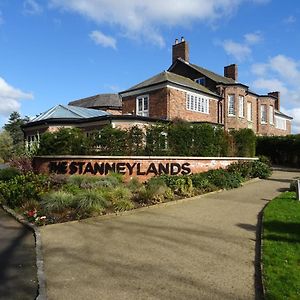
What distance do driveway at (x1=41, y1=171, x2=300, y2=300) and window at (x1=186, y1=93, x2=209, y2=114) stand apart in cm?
2202

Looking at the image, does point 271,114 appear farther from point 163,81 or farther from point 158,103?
point 163,81

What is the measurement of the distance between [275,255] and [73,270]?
3.62m

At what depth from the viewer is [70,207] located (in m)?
10.9

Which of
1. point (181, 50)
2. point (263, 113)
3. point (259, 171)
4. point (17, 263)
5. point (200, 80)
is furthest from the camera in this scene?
point (263, 113)

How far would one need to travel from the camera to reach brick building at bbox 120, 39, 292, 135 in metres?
31.0

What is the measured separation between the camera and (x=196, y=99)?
33.5m

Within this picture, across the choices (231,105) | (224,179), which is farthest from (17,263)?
(231,105)

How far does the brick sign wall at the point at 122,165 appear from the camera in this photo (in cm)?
1664

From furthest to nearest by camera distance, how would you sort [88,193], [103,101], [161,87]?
[103,101] < [161,87] < [88,193]

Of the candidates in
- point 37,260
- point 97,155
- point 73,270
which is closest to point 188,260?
point 73,270

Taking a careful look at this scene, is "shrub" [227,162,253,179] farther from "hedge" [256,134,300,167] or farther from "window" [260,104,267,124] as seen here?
"window" [260,104,267,124]

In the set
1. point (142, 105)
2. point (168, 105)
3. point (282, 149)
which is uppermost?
point (142, 105)

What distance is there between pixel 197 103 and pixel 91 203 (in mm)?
24453

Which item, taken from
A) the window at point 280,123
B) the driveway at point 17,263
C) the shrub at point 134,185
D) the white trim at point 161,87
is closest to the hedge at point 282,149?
the white trim at point 161,87
